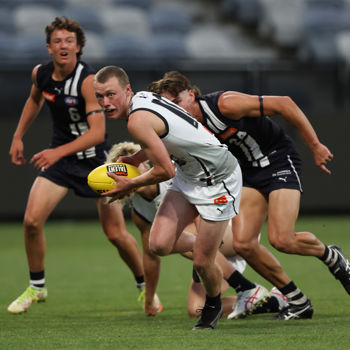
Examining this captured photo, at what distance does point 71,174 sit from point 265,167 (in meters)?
1.97

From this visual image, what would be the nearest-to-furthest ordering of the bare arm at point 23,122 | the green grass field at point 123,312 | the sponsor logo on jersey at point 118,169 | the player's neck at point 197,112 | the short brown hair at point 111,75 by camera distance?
the green grass field at point 123,312
the short brown hair at point 111,75
the sponsor logo on jersey at point 118,169
the player's neck at point 197,112
the bare arm at point 23,122

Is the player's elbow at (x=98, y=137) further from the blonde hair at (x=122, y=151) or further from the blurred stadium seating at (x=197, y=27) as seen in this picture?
the blurred stadium seating at (x=197, y=27)

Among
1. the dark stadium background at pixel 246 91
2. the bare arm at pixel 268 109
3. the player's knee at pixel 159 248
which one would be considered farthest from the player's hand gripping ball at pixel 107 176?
the dark stadium background at pixel 246 91

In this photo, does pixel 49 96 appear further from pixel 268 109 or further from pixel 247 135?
pixel 268 109

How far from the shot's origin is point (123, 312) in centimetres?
702

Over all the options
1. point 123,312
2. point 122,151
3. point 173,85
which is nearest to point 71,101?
point 122,151

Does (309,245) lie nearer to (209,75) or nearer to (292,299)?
(292,299)

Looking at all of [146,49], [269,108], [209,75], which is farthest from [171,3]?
[269,108]

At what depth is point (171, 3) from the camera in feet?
66.1

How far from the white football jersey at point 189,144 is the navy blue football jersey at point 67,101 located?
1.85m

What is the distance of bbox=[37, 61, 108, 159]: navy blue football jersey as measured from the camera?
746 cm

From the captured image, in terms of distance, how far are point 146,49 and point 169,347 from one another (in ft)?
43.5

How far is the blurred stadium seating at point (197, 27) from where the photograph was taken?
17.8 m

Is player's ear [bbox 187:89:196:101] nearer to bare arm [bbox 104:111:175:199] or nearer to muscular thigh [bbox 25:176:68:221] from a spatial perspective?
bare arm [bbox 104:111:175:199]
